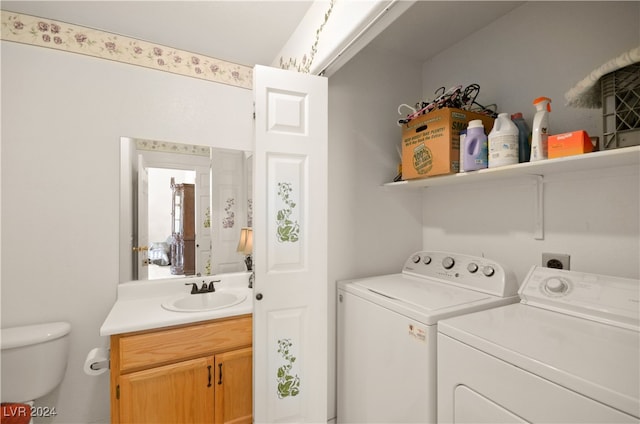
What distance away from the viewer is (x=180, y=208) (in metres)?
2.05

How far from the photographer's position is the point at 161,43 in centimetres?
198

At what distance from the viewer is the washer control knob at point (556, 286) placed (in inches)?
49.3

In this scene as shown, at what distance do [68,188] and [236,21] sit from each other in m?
1.42

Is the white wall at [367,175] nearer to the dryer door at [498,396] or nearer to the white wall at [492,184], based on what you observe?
the white wall at [492,184]

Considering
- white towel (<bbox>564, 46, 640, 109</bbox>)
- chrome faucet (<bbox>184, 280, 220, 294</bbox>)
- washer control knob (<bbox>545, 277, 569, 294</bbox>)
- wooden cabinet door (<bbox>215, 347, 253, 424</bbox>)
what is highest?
white towel (<bbox>564, 46, 640, 109</bbox>)

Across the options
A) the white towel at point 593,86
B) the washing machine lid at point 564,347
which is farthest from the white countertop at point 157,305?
the white towel at point 593,86

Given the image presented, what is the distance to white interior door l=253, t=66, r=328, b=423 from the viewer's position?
4.99 feet

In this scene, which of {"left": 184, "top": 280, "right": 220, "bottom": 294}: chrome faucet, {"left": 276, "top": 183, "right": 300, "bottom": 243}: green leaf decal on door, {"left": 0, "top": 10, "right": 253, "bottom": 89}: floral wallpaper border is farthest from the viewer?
{"left": 184, "top": 280, "right": 220, "bottom": 294}: chrome faucet

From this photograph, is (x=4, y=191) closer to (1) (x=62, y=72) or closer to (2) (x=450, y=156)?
(1) (x=62, y=72)

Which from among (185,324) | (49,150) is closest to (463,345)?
(185,324)

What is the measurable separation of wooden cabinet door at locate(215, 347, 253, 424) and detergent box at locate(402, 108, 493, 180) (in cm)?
148

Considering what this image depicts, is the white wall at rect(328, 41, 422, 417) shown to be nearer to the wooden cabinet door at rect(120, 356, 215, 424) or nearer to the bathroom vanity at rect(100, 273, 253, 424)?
the bathroom vanity at rect(100, 273, 253, 424)

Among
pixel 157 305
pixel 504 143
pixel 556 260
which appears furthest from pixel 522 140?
pixel 157 305

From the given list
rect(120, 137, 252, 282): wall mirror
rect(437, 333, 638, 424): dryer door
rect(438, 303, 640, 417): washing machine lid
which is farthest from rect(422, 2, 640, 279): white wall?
rect(120, 137, 252, 282): wall mirror
